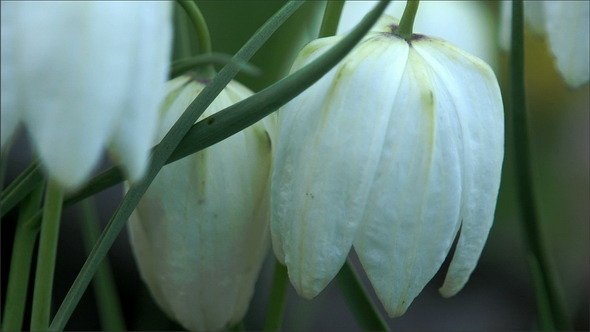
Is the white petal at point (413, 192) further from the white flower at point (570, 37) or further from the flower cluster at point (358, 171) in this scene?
the white flower at point (570, 37)

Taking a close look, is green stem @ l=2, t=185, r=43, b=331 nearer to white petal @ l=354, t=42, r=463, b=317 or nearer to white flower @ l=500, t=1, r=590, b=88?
white petal @ l=354, t=42, r=463, b=317

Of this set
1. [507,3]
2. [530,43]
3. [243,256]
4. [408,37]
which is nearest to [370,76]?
[408,37]

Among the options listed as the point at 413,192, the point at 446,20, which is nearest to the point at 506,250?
the point at 446,20

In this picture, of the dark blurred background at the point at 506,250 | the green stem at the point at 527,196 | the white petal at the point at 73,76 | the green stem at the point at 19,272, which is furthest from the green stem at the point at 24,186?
the dark blurred background at the point at 506,250

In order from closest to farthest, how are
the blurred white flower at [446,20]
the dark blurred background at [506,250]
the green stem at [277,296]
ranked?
the green stem at [277,296] < the blurred white flower at [446,20] < the dark blurred background at [506,250]

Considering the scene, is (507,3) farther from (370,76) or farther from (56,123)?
(56,123)

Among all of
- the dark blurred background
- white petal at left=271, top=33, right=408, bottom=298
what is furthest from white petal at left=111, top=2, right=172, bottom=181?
the dark blurred background

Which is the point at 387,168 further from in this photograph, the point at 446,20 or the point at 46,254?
the point at 446,20
